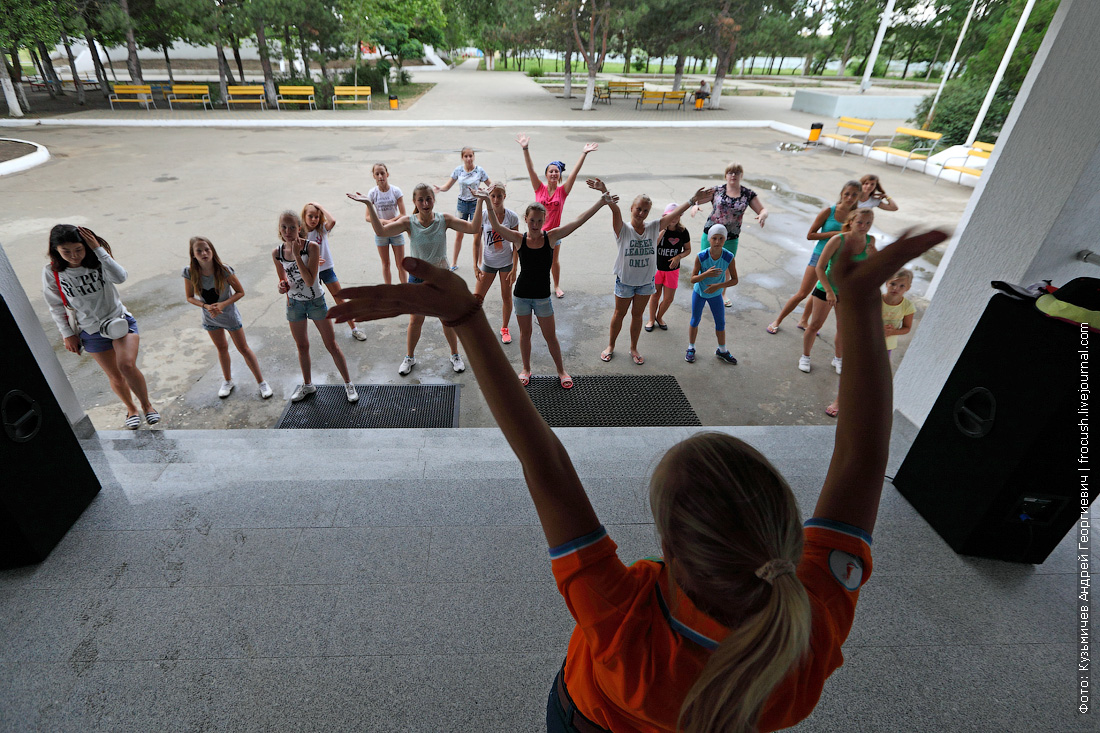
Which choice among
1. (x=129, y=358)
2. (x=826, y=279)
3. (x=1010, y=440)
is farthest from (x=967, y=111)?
(x=129, y=358)

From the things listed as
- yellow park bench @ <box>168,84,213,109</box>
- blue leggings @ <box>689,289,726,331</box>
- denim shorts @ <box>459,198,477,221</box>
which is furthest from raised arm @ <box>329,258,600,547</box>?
yellow park bench @ <box>168,84,213,109</box>

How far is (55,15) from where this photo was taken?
18.1m

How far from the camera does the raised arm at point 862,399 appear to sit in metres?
1.09

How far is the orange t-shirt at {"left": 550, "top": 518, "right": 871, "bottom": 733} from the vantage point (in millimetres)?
898

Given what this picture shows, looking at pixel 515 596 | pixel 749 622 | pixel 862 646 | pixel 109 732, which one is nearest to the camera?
pixel 749 622

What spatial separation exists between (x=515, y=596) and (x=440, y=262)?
375 centimetres

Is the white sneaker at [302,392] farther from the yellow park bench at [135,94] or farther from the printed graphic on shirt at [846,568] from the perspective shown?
the yellow park bench at [135,94]

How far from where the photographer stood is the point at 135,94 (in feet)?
73.0

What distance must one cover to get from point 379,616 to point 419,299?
1.80 m

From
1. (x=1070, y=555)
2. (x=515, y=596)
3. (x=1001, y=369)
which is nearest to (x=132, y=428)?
(x=515, y=596)

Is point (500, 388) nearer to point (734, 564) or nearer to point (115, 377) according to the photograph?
point (734, 564)

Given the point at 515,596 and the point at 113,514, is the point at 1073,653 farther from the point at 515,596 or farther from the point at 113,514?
the point at 113,514

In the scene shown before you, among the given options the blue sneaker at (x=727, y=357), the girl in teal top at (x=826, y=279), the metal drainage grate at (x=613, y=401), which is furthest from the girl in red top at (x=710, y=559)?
the blue sneaker at (x=727, y=357)

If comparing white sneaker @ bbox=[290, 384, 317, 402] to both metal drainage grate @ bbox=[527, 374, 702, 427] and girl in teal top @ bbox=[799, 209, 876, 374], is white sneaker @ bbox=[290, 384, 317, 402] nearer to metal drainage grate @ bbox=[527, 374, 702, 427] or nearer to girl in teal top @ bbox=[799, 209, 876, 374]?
metal drainage grate @ bbox=[527, 374, 702, 427]
